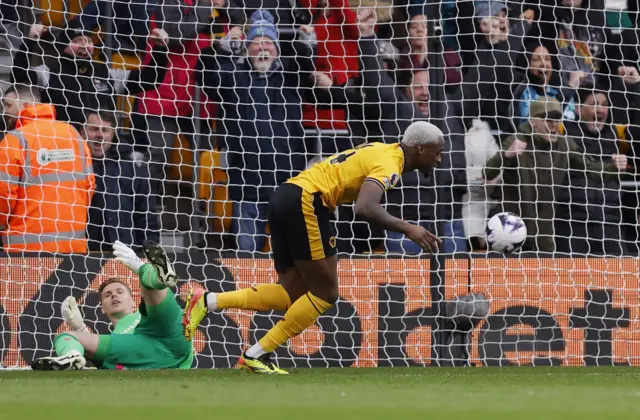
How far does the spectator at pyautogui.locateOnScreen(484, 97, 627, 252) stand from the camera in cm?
1058

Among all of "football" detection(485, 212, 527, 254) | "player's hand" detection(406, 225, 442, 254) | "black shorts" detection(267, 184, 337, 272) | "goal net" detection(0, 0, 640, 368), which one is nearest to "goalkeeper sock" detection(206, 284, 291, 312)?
"black shorts" detection(267, 184, 337, 272)

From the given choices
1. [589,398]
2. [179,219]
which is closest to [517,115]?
[179,219]

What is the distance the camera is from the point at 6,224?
10.0 meters

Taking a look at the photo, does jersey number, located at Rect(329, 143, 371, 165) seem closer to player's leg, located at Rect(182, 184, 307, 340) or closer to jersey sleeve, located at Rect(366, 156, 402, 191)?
jersey sleeve, located at Rect(366, 156, 402, 191)

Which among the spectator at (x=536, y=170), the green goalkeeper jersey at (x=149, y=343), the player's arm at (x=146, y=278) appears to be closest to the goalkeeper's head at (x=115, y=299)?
the green goalkeeper jersey at (x=149, y=343)

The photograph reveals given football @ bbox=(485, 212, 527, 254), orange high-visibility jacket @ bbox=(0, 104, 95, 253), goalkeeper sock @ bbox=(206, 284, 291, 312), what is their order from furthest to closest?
orange high-visibility jacket @ bbox=(0, 104, 95, 253) < football @ bbox=(485, 212, 527, 254) < goalkeeper sock @ bbox=(206, 284, 291, 312)

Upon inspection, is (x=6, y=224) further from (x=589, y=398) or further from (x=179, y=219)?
(x=589, y=398)

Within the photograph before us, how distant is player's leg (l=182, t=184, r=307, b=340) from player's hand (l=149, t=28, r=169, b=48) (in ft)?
10.2

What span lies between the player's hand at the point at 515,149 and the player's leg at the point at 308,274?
301cm

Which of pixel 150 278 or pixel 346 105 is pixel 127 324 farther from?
pixel 346 105

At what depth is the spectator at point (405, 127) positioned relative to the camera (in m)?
10.4

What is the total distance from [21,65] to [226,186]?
6.20 ft

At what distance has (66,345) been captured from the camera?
858 centimetres

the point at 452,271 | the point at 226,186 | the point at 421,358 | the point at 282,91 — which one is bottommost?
the point at 421,358
